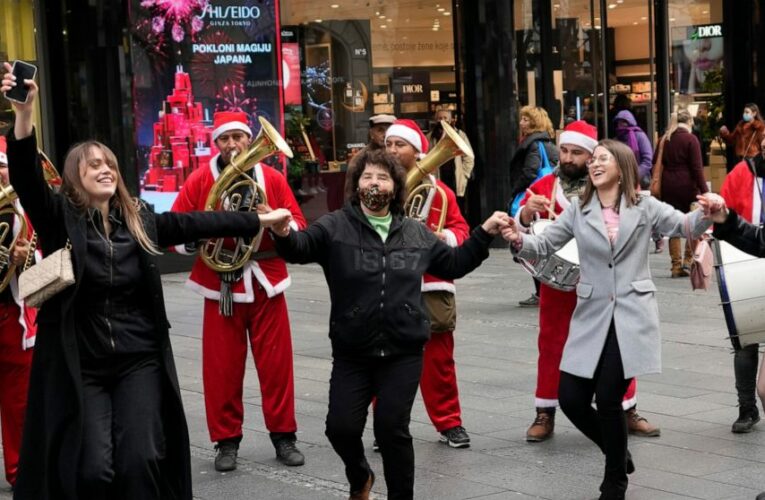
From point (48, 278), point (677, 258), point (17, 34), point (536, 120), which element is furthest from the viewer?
point (17, 34)

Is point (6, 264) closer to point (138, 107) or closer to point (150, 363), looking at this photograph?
point (150, 363)

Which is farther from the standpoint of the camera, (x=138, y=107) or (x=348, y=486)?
(x=138, y=107)

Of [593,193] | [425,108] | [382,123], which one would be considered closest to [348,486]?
[593,193]

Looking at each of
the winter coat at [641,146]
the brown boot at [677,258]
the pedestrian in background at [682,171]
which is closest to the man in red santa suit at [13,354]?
the brown boot at [677,258]

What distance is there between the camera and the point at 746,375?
7.55m

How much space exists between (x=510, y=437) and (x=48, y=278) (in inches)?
129

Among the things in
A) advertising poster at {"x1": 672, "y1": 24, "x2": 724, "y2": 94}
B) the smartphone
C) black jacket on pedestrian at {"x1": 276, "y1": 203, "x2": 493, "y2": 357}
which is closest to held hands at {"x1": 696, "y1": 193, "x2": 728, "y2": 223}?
black jacket on pedestrian at {"x1": 276, "y1": 203, "x2": 493, "y2": 357}

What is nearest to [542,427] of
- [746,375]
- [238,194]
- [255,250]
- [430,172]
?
[746,375]

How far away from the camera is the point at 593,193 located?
6512 mm

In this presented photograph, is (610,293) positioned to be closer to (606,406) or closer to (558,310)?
(606,406)

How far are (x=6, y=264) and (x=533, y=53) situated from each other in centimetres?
1252

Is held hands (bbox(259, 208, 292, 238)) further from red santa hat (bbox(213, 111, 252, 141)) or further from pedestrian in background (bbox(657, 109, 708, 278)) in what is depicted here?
pedestrian in background (bbox(657, 109, 708, 278))

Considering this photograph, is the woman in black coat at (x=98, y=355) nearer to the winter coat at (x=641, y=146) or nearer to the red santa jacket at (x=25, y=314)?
the red santa jacket at (x=25, y=314)

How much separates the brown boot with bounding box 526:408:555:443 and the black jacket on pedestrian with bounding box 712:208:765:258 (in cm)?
184
